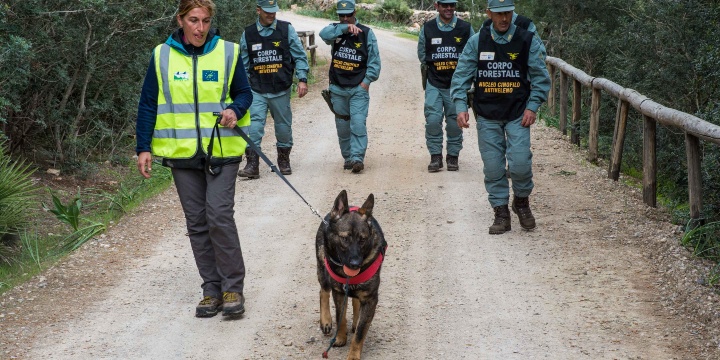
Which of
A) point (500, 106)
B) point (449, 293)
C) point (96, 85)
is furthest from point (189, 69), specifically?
point (96, 85)

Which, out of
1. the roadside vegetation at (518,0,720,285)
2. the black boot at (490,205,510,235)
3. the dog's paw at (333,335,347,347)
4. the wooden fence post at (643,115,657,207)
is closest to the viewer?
the dog's paw at (333,335,347,347)

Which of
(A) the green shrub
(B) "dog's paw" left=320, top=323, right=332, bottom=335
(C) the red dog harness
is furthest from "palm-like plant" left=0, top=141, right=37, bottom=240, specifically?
(A) the green shrub

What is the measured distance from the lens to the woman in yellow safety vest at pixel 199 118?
19.3 ft

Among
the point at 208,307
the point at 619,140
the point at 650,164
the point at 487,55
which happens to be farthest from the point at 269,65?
the point at 208,307

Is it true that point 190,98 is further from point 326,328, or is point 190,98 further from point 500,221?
point 500,221

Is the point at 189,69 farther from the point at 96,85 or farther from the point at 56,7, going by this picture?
the point at 96,85

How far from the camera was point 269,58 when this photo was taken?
10.7m

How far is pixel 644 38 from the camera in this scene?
594 inches

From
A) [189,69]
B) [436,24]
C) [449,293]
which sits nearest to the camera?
[189,69]

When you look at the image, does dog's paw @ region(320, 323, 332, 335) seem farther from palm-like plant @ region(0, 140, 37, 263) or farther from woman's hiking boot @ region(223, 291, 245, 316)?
palm-like plant @ region(0, 140, 37, 263)

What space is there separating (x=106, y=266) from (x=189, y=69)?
2443 millimetres

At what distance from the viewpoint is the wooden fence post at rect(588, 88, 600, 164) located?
38.0 ft

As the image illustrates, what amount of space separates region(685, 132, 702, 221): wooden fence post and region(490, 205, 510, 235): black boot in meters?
1.71

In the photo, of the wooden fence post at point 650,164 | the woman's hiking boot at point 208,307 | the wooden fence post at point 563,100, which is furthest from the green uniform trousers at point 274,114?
the wooden fence post at point 563,100
